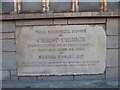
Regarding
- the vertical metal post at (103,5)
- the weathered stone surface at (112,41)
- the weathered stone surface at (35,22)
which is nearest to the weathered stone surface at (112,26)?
the weathered stone surface at (112,41)

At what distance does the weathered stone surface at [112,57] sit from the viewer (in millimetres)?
5406

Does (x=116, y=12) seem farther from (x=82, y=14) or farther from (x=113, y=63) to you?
(x=113, y=63)

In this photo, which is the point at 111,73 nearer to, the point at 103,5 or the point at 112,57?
the point at 112,57

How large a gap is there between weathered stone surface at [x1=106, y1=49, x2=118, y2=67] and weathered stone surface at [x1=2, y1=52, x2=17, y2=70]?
10.6ft

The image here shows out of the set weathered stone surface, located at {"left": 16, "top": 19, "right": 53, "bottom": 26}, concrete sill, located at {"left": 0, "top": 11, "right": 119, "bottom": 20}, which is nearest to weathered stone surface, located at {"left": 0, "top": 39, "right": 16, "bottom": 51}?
weathered stone surface, located at {"left": 16, "top": 19, "right": 53, "bottom": 26}

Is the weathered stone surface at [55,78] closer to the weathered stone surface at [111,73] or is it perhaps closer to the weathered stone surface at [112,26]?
the weathered stone surface at [111,73]

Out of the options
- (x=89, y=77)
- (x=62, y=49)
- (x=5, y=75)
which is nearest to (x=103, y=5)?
(x=62, y=49)

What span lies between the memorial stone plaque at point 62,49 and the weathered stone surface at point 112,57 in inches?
7.3

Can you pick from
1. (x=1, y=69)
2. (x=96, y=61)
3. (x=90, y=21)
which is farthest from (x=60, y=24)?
(x=1, y=69)

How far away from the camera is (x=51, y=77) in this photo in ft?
18.0

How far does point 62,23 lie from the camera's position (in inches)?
211

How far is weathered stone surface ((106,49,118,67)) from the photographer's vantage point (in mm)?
5406

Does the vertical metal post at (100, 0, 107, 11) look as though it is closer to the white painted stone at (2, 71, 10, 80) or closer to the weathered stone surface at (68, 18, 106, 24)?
the weathered stone surface at (68, 18, 106, 24)

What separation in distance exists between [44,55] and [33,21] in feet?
4.03
